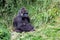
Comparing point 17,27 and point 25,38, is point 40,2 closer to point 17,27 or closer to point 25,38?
point 17,27

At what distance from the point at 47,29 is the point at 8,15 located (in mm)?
2331

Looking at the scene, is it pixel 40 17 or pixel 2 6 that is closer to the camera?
pixel 40 17

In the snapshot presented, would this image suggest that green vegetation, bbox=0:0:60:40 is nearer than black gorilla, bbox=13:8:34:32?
Yes

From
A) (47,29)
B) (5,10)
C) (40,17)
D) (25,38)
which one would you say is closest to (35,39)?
(25,38)

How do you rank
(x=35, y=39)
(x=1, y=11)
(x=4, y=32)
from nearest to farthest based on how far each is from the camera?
(x=35, y=39), (x=4, y=32), (x=1, y=11)

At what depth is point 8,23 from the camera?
8.81 meters

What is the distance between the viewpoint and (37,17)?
8.37m

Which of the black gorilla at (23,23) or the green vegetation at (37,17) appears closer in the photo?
the green vegetation at (37,17)

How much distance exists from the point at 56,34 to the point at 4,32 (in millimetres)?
1542

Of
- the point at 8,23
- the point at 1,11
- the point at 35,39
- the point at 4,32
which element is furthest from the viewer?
the point at 1,11

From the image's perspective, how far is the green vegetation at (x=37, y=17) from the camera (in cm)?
706

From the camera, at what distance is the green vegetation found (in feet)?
23.2

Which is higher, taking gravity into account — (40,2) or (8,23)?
(40,2)

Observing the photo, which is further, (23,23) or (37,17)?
(37,17)
